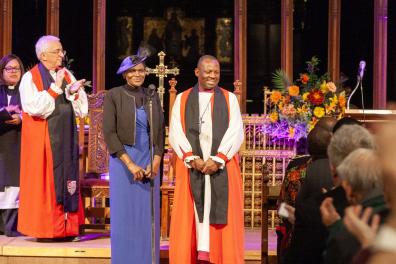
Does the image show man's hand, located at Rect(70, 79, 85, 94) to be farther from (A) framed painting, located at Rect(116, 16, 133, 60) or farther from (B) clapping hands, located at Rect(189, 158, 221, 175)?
(A) framed painting, located at Rect(116, 16, 133, 60)

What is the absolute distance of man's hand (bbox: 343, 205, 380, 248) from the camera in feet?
8.95

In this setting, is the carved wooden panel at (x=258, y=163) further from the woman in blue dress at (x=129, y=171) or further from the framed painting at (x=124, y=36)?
the framed painting at (x=124, y=36)

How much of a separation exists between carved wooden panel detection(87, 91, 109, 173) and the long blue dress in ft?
5.83

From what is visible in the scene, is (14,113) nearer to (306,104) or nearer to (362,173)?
(306,104)

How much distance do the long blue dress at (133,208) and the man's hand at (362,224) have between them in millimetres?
3826

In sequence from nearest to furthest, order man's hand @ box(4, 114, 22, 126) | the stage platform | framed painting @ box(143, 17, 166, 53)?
the stage platform
man's hand @ box(4, 114, 22, 126)
framed painting @ box(143, 17, 166, 53)

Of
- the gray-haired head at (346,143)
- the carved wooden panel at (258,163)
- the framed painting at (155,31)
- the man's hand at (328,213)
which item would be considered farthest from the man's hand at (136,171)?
the framed painting at (155,31)

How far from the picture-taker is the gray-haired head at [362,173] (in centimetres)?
307

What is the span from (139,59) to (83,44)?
4998 mm

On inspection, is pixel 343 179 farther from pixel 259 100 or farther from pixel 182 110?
pixel 259 100

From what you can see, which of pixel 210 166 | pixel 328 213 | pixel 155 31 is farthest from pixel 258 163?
pixel 328 213

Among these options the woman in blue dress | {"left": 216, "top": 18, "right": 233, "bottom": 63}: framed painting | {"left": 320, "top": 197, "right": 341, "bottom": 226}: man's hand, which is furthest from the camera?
{"left": 216, "top": 18, "right": 233, "bottom": 63}: framed painting

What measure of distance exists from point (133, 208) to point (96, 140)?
6.34 feet

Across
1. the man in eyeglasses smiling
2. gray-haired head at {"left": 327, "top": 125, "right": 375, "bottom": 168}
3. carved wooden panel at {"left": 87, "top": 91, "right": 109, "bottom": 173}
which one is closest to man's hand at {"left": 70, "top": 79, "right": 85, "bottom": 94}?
the man in eyeglasses smiling
